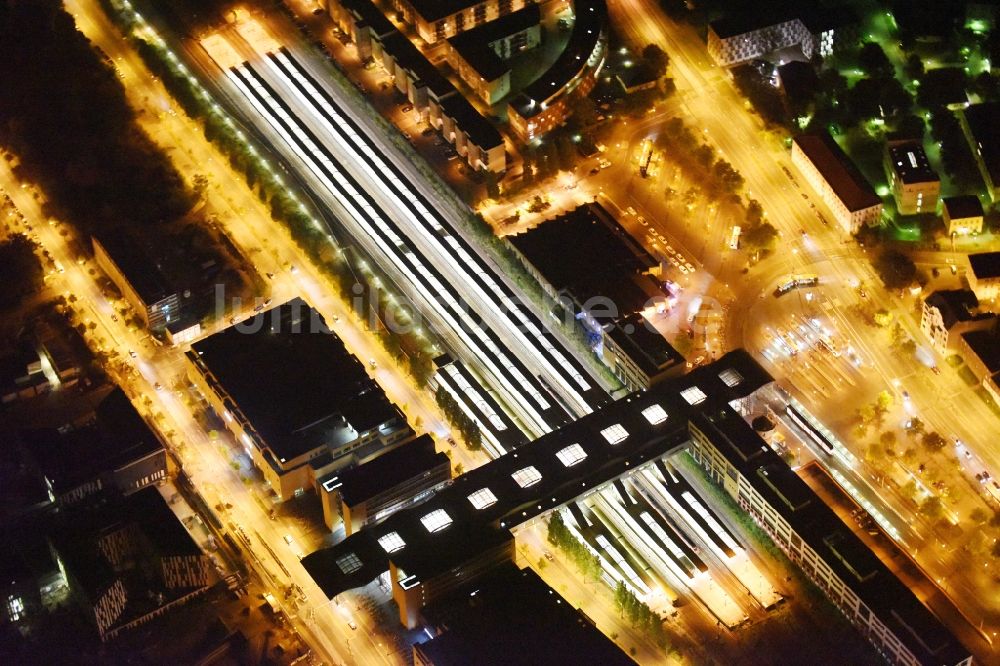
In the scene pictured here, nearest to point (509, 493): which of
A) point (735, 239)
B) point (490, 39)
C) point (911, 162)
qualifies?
point (735, 239)

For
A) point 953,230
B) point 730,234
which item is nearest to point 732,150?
point 730,234

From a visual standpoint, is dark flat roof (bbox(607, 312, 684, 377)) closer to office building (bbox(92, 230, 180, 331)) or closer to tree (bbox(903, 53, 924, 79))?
office building (bbox(92, 230, 180, 331))

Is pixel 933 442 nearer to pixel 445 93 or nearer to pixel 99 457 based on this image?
pixel 445 93

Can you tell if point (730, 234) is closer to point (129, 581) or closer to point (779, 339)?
point (779, 339)

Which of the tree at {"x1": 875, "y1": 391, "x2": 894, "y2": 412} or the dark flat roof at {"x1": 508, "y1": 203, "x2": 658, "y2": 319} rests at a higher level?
the dark flat roof at {"x1": 508, "y1": 203, "x2": 658, "y2": 319}

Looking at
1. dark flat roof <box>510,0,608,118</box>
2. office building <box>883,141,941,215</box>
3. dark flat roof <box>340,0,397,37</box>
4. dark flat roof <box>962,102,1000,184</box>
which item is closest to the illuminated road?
dark flat roof <box>510,0,608,118</box>

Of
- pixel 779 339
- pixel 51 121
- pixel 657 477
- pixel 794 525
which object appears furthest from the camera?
pixel 51 121

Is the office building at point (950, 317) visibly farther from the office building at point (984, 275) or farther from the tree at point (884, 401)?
the tree at point (884, 401)
